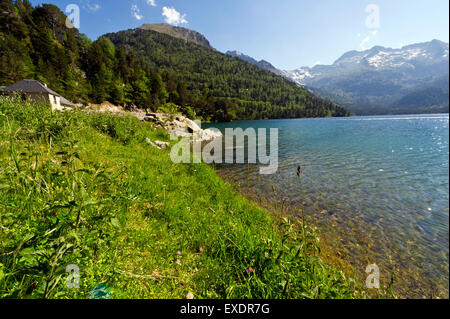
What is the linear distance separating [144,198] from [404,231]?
9.43m

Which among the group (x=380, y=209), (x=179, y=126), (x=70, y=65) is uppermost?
(x=70, y=65)

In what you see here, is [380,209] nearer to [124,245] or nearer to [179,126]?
[124,245]

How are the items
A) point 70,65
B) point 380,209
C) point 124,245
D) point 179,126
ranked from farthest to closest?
point 70,65 → point 179,126 → point 380,209 → point 124,245

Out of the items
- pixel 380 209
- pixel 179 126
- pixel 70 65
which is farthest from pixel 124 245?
pixel 70 65

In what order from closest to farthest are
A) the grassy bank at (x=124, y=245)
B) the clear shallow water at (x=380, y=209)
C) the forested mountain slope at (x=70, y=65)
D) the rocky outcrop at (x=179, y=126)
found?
the grassy bank at (x=124, y=245) < the clear shallow water at (x=380, y=209) < the rocky outcrop at (x=179, y=126) < the forested mountain slope at (x=70, y=65)

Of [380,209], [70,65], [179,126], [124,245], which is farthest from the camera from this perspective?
[70,65]

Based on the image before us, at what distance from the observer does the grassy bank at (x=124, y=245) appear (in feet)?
6.49

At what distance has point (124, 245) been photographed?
10.3ft

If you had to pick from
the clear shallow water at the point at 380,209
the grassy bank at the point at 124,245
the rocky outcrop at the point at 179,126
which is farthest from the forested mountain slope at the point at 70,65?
the grassy bank at the point at 124,245

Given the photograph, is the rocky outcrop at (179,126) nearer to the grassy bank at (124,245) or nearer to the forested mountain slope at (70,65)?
the forested mountain slope at (70,65)

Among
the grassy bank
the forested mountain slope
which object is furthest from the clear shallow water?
the forested mountain slope

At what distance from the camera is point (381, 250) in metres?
6.06

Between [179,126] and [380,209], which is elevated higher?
[179,126]
